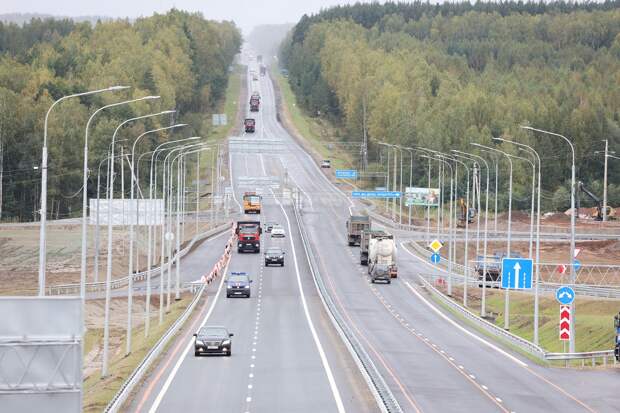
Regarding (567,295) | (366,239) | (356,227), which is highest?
(356,227)

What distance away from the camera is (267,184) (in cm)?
18612

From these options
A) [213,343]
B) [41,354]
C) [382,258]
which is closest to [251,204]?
[382,258]

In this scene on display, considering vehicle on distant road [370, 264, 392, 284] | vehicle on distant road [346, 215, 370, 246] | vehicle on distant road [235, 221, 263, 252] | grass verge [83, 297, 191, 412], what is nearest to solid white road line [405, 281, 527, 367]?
vehicle on distant road [370, 264, 392, 284]

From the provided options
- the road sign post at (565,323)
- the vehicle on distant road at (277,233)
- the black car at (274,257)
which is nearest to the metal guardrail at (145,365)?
the road sign post at (565,323)

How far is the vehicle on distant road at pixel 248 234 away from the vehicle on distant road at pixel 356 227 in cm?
1137

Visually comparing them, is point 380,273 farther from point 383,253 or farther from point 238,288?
point 238,288

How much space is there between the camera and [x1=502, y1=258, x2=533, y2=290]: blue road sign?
72.5 m

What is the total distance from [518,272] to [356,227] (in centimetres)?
5803

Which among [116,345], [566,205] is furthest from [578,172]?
[116,345]

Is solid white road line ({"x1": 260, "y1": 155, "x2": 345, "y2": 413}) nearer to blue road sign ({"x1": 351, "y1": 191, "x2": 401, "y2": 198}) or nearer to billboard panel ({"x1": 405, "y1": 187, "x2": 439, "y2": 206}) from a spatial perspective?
billboard panel ({"x1": 405, "y1": 187, "x2": 439, "y2": 206})

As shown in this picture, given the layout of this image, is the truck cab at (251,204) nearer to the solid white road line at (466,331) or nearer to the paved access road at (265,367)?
the solid white road line at (466,331)

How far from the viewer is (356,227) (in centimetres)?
13025

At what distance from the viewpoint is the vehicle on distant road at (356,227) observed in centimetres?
12838

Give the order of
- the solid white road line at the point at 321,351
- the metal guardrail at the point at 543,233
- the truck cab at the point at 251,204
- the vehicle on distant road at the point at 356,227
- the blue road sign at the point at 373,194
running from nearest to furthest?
the solid white road line at the point at 321,351 < the vehicle on distant road at the point at 356,227 < the metal guardrail at the point at 543,233 < the truck cab at the point at 251,204 < the blue road sign at the point at 373,194
